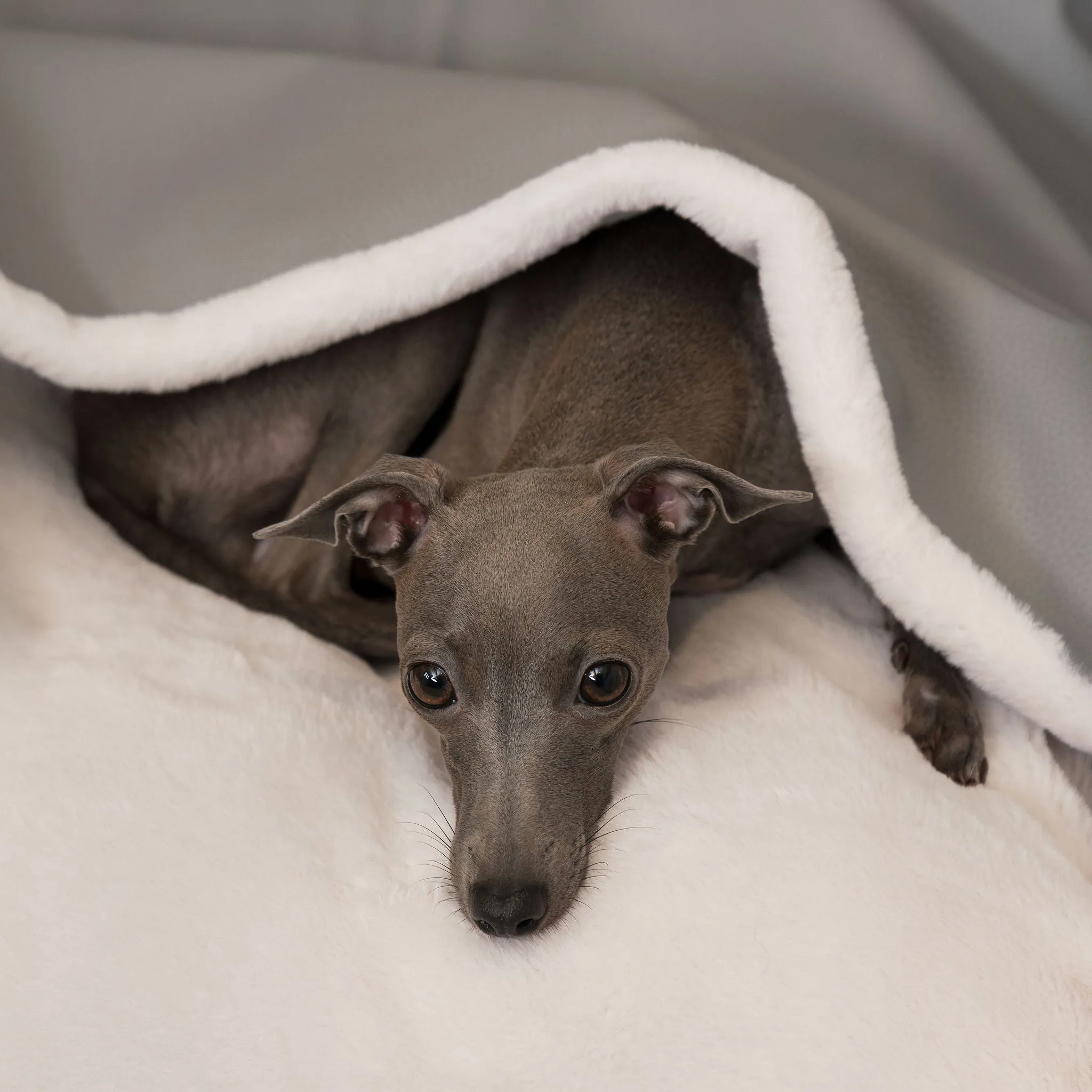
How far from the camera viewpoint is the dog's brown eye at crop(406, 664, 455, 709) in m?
1.64

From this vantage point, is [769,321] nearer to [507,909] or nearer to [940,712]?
[940,712]

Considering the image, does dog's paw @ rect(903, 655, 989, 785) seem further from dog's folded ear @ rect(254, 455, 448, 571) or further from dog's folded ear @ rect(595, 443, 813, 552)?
dog's folded ear @ rect(254, 455, 448, 571)

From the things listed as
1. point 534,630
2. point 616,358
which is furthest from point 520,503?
point 616,358

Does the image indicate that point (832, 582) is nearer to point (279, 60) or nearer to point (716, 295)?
point (716, 295)

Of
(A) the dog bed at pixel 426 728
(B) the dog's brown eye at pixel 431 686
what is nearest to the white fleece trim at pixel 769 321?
(A) the dog bed at pixel 426 728

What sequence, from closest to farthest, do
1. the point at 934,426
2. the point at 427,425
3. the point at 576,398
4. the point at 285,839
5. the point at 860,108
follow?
the point at 285,839
the point at 934,426
the point at 576,398
the point at 860,108
the point at 427,425

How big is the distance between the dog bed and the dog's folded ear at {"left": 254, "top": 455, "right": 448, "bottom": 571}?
243 mm

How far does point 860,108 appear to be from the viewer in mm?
2168

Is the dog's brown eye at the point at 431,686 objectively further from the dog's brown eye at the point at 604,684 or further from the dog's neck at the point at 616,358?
the dog's neck at the point at 616,358

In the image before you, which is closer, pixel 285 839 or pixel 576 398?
pixel 285 839

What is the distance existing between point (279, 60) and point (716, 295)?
0.93 metres

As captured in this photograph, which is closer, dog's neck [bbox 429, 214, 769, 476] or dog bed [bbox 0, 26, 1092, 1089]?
dog bed [bbox 0, 26, 1092, 1089]

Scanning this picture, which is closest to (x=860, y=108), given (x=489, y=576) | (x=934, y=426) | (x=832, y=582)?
(x=934, y=426)

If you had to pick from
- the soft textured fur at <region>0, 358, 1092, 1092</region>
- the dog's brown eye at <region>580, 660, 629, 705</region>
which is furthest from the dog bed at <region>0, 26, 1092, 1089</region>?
the dog's brown eye at <region>580, 660, 629, 705</region>
